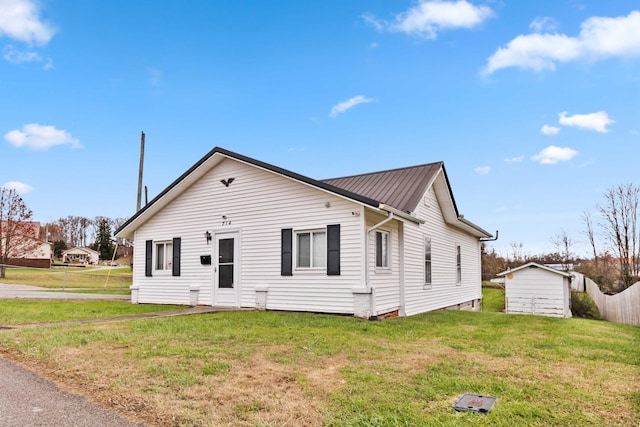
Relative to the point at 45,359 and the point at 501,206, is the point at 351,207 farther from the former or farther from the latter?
the point at 501,206

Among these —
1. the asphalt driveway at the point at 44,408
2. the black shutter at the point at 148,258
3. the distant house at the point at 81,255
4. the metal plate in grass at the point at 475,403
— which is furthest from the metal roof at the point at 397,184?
the distant house at the point at 81,255

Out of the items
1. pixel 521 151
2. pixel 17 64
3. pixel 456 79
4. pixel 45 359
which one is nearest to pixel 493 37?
pixel 456 79

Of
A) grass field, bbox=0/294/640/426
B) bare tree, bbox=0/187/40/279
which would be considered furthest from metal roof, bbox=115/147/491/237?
bare tree, bbox=0/187/40/279

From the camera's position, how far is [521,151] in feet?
62.3

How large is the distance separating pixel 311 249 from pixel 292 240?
1.85 ft

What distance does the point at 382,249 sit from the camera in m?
Result: 11.7

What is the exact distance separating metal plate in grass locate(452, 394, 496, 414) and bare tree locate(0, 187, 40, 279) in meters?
40.1

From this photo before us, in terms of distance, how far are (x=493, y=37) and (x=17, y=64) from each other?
16.7 metres

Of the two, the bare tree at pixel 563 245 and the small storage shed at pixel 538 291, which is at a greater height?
the bare tree at pixel 563 245

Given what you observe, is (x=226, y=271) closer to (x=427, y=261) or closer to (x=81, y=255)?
(x=427, y=261)

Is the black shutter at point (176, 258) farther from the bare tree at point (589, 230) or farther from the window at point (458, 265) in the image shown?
the bare tree at point (589, 230)

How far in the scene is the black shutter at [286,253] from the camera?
1166 centimetres

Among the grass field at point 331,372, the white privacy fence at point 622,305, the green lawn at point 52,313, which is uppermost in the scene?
the grass field at point 331,372

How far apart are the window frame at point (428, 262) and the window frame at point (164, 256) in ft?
25.9
